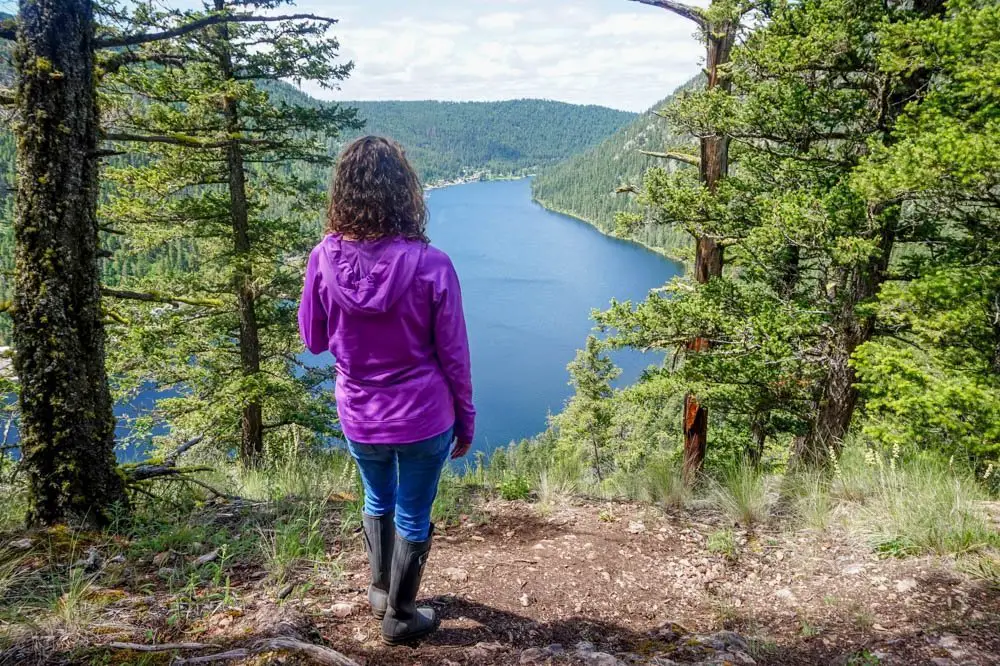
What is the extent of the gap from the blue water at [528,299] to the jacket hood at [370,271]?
8330 mm

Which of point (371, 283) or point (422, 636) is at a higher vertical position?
point (371, 283)

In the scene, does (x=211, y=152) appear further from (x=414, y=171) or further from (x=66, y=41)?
(x=414, y=171)

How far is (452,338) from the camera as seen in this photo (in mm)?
2008

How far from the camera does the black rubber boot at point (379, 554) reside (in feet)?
7.65

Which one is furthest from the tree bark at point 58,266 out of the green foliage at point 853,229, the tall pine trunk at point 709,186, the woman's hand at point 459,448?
the tall pine trunk at point 709,186

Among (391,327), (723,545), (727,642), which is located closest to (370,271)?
(391,327)

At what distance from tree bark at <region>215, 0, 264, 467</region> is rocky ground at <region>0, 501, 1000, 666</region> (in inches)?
207

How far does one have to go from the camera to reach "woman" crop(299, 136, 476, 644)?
6.34 feet

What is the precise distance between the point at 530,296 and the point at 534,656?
184 ft

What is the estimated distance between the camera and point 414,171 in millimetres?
2066

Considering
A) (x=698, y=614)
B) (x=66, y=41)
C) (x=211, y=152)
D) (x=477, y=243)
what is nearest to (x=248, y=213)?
(x=211, y=152)

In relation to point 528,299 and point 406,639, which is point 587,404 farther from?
point 528,299

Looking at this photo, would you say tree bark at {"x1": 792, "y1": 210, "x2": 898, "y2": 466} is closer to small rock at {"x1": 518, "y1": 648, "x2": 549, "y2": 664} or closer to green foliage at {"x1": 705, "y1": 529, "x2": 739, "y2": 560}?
green foliage at {"x1": 705, "y1": 529, "x2": 739, "y2": 560}

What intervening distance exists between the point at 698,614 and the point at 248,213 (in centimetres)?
827
